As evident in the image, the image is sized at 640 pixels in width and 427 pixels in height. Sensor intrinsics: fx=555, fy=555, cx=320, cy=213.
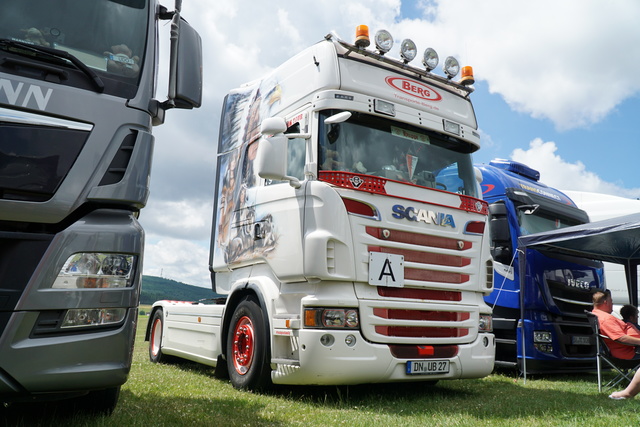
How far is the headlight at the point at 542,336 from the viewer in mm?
8297

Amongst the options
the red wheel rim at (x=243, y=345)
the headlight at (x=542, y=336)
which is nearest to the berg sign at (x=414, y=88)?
the red wheel rim at (x=243, y=345)

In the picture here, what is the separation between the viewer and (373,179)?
18.7ft

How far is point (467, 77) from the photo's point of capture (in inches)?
279

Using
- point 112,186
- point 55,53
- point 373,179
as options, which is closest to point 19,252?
point 112,186

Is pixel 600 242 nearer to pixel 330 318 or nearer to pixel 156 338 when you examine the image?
pixel 330 318

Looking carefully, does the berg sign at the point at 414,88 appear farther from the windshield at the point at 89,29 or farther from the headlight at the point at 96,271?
the headlight at the point at 96,271

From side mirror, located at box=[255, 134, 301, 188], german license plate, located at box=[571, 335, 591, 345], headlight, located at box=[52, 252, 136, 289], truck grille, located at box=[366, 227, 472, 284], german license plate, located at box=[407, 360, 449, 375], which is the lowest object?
german license plate, located at box=[407, 360, 449, 375]

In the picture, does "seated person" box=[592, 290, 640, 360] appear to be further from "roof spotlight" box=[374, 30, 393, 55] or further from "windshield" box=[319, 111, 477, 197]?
"roof spotlight" box=[374, 30, 393, 55]

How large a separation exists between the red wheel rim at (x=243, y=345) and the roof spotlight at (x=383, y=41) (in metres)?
3.43

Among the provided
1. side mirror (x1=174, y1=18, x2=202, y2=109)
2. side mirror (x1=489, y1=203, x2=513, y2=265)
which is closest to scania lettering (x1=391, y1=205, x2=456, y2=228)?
side mirror (x1=174, y1=18, x2=202, y2=109)

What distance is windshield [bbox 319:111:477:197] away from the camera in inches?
227

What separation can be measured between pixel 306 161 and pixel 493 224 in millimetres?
4361

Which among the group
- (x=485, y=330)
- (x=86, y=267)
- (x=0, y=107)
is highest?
(x=0, y=107)

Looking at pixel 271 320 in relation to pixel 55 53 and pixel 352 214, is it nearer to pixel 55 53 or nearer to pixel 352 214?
pixel 352 214
